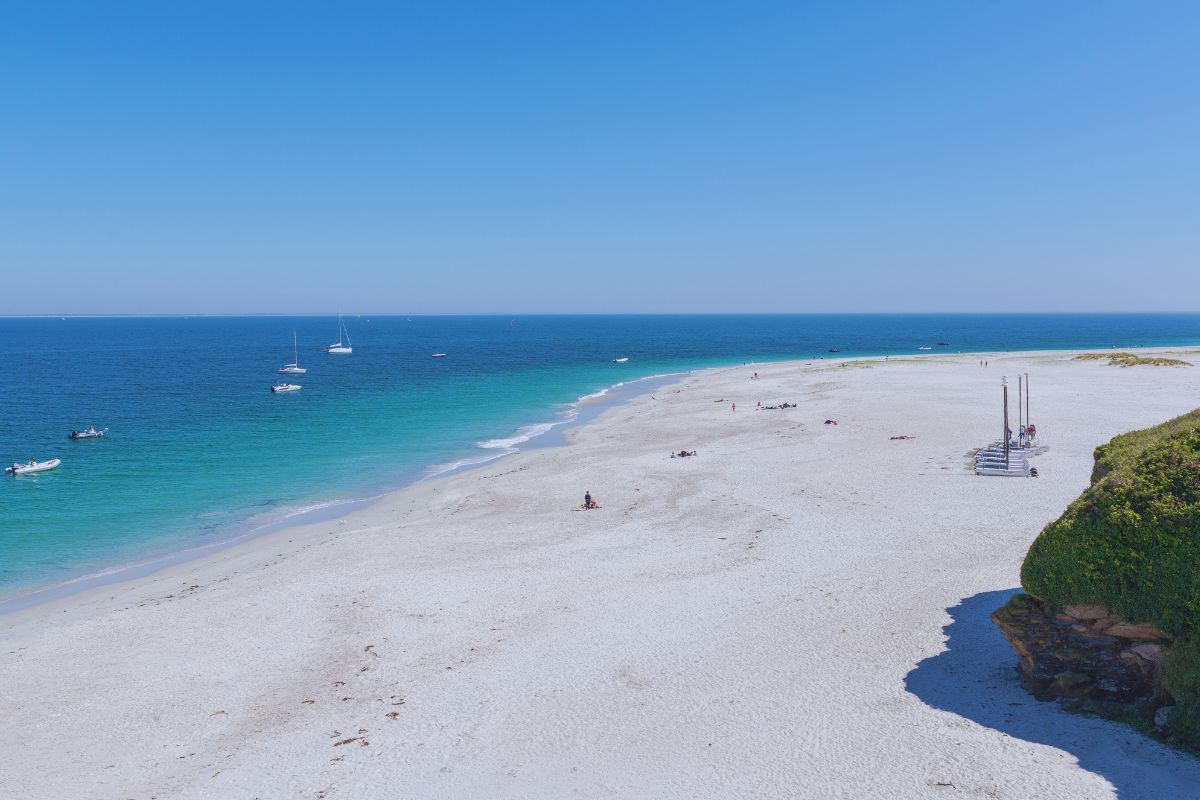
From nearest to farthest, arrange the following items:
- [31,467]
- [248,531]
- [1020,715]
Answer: [1020,715] < [248,531] < [31,467]

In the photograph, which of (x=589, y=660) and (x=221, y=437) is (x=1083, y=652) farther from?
(x=221, y=437)

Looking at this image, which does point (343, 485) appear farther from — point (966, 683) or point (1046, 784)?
point (1046, 784)

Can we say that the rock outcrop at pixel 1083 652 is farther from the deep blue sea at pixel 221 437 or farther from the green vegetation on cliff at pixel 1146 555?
the deep blue sea at pixel 221 437

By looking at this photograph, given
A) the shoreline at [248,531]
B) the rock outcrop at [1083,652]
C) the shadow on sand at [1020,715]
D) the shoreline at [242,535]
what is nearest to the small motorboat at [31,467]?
the shoreline at [248,531]

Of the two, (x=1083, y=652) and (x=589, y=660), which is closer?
(x=1083, y=652)

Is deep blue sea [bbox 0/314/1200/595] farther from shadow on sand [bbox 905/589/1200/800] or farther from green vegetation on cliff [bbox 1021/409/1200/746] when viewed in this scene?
green vegetation on cliff [bbox 1021/409/1200/746]

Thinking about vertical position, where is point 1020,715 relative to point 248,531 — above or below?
above

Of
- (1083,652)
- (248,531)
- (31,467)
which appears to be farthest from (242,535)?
(1083,652)
